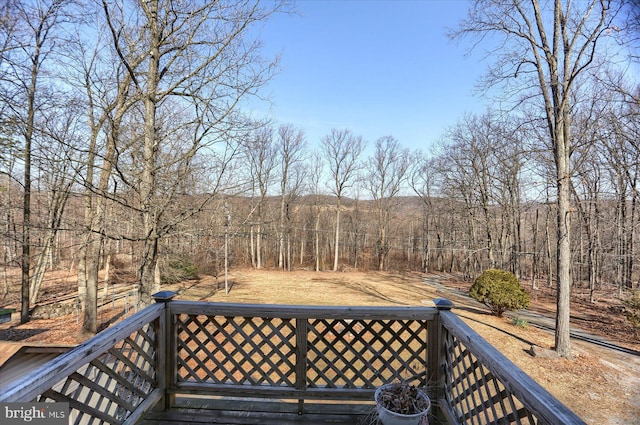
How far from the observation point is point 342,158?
2055 cm

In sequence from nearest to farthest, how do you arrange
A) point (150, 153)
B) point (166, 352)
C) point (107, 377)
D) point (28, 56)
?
point (107, 377) < point (166, 352) < point (150, 153) < point (28, 56)

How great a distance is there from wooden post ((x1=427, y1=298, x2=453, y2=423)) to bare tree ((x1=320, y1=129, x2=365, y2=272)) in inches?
715

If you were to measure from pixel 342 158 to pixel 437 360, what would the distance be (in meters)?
19.1

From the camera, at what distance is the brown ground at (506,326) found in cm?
478

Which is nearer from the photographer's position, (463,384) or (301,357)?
(463,384)

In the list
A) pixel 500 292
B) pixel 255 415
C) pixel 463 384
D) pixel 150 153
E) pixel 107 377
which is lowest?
pixel 500 292

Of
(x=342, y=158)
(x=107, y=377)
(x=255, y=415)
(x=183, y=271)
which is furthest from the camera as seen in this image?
(x=342, y=158)

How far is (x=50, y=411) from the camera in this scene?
141cm

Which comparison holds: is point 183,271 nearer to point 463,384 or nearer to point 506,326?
point 506,326

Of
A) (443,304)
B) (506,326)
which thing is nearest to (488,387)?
(443,304)

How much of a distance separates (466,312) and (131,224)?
9454mm

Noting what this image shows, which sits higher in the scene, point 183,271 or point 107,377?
point 107,377

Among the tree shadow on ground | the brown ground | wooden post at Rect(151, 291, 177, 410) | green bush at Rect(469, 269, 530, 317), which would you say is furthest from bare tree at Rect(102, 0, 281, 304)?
green bush at Rect(469, 269, 530, 317)

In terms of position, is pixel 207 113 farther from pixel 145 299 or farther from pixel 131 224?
pixel 145 299
